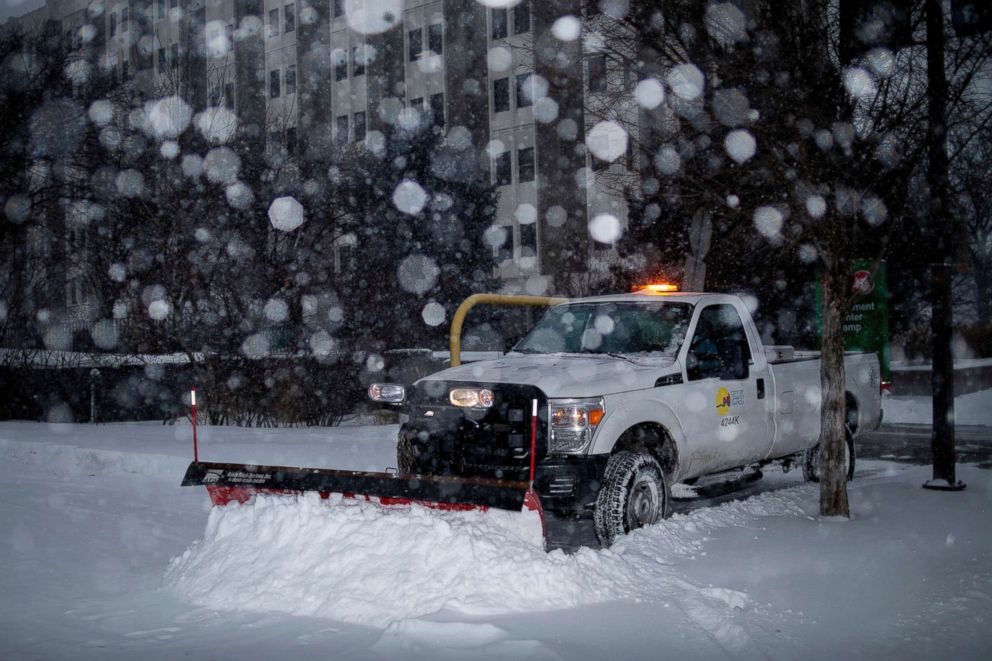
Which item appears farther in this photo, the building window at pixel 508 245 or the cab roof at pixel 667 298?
Answer: the building window at pixel 508 245

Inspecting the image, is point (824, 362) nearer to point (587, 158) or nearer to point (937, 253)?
point (937, 253)

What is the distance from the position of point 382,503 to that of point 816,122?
4438 millimetres

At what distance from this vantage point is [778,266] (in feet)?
64.1

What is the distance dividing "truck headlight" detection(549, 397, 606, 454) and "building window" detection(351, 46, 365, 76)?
121 feet

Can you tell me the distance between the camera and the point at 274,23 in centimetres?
4362

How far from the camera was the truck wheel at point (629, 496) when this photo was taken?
20.8 feet

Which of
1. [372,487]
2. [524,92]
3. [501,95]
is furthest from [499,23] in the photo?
[372,487]

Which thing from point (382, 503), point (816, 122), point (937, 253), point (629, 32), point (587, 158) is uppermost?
point (587, 158)

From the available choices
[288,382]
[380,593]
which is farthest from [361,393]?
[380,593]

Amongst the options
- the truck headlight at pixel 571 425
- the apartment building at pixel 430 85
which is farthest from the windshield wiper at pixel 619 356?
the apartment building at pixel 430 85

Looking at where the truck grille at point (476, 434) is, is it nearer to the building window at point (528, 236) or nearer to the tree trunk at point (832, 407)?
the tree trunk at point (832, 407)

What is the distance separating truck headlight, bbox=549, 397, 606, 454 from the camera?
6.32 metres

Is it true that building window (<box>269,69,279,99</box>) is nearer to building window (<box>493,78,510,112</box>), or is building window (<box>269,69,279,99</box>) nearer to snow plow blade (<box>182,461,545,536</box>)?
building window (<box>493,78,510,112</box>)

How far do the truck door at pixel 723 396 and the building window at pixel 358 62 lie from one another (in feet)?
116
